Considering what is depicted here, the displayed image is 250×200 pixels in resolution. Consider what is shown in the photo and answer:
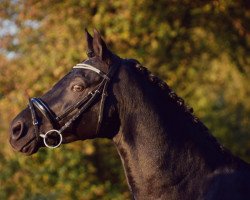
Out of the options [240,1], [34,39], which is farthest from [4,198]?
[240,1]

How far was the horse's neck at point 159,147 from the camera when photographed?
3.91 meters

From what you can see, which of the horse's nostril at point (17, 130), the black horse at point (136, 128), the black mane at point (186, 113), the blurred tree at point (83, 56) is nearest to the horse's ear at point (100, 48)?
the black horse at point (136, 128)

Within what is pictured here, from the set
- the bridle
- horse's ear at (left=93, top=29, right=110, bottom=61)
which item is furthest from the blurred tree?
the bridle

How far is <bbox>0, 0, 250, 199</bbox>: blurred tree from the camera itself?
27.6ft

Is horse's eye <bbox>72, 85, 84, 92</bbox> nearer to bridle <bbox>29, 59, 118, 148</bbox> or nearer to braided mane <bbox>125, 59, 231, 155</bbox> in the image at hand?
bridle <bbox>29, 59, 118, 148</bbox>

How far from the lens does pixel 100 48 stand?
4.07m

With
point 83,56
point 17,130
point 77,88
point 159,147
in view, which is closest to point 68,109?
point 77,88

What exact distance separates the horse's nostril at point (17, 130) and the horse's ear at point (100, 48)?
692 mm

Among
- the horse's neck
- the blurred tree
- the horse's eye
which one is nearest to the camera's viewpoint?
the horse's neck

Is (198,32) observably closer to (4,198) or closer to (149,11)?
Answer: (149,11)

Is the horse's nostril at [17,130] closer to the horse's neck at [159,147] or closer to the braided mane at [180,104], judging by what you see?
the horse's neck at [159,147]

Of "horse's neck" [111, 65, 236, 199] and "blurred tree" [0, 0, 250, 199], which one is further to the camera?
"blurred tree" [0, 0, 250, 199]

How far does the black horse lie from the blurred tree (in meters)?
4.14

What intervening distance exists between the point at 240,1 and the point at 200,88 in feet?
5.31
